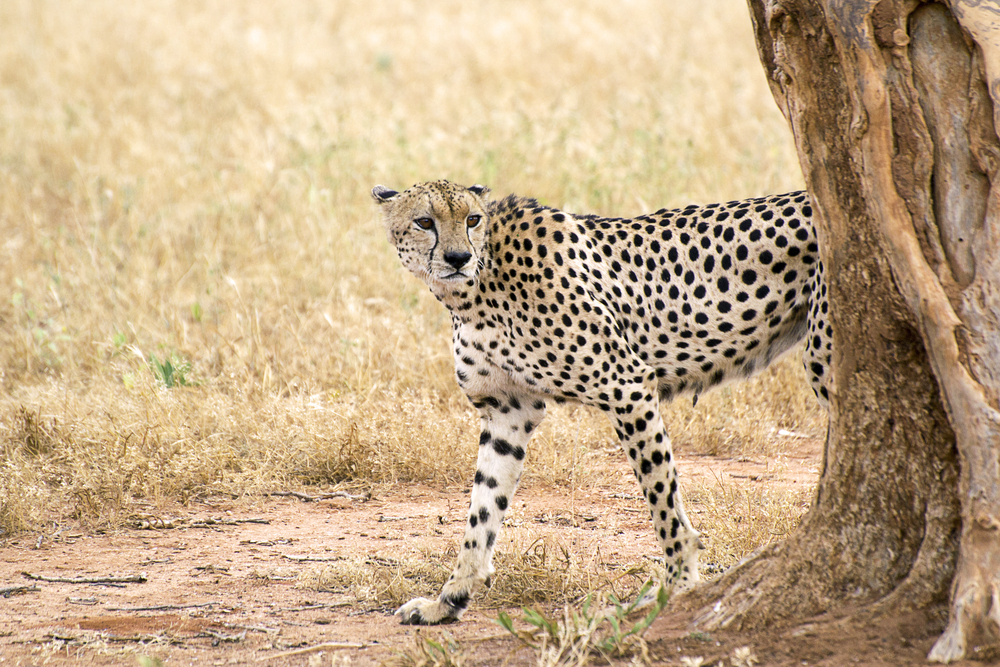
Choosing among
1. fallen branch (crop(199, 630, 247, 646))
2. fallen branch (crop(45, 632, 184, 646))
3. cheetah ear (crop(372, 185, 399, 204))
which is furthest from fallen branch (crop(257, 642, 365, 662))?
cheetah ear (crop(372, 185, 399, 204))

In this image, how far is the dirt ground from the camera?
8.25 ft

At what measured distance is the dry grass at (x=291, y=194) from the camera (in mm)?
4723

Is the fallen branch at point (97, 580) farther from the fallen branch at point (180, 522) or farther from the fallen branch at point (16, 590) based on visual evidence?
the fallen branch at point (180, 522)

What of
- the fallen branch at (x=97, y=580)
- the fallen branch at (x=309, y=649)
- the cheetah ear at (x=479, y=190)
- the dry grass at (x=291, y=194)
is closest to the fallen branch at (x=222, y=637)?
the fallen branch at (x=309, y=649)

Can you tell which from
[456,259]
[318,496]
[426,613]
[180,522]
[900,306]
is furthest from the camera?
[318,496]

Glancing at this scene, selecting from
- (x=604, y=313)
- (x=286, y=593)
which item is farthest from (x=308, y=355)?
(x=604, y=313)

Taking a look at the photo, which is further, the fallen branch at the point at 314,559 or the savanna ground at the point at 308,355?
the fallen branch at the point at 314,559

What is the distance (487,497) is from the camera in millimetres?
3529

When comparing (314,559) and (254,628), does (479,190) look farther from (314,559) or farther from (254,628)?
(254,628)

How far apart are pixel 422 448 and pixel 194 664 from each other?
187 cm

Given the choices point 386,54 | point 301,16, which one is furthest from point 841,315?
point 301,16

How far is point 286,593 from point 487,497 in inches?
28.9

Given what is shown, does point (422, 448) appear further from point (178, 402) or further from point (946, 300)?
point (946, 300)

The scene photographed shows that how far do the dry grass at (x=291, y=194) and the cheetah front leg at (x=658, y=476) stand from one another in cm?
120
